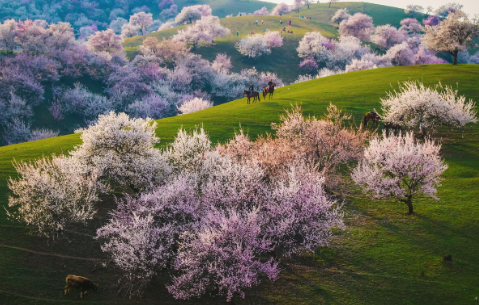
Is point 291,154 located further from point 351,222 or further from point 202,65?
point 202,65

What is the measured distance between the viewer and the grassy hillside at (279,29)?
12288 cm

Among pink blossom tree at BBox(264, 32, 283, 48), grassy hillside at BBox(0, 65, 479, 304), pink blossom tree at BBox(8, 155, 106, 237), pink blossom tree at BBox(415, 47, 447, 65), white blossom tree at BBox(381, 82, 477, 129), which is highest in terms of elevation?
pink blossom tree at BBox(264, 32, 283, 48)

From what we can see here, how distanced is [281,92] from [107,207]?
1717 inches

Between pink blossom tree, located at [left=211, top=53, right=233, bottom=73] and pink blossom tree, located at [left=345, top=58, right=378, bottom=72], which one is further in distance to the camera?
pink blossom tree, located at [left=211, top=53, right=233, bottom=73]

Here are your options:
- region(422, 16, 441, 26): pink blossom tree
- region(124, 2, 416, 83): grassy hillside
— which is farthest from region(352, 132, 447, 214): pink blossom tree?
region(422, 16, 441, 26): pink blossom tree

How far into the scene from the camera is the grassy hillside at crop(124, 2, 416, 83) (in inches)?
4838

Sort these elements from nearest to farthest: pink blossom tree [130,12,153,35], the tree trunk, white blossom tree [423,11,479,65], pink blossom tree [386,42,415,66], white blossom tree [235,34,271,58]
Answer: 1. the tree trunk
2. white blossom tree [423,11,479,65]
3. pink blossom tree [386,42,415,66]
4. white blossom tree [235,34,271,58]
5. pink blossom tree [130,12,153,35]

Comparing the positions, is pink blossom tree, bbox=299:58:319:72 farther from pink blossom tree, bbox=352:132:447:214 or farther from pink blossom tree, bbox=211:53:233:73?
pink blossom tree, bbox=352:132:447:214

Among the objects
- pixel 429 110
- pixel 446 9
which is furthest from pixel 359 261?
pixel 446 9

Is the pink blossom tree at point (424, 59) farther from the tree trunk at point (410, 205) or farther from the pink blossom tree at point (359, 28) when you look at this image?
the tree trunk at point (410, 205)

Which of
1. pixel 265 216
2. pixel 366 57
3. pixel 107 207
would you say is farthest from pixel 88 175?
pixel 366 57

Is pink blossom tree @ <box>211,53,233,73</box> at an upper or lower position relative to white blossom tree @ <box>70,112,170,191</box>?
upper

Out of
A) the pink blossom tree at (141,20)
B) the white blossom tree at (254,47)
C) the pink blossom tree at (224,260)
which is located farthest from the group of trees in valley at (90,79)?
the pink blossom tree at (141,20)

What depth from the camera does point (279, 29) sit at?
153375mm
